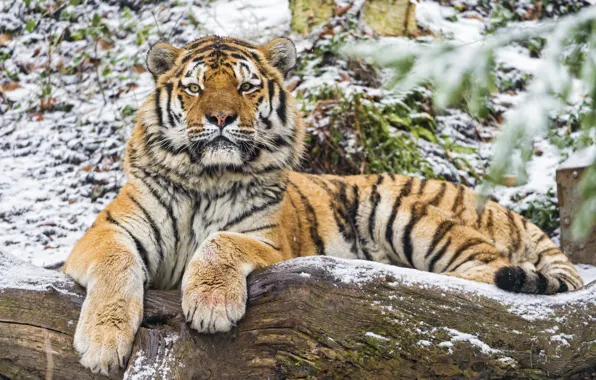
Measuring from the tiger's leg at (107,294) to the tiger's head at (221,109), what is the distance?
0.58 m

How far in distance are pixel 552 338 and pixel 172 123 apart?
2.13 m

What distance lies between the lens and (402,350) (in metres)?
2.64

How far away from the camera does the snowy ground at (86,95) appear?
19.7 ft

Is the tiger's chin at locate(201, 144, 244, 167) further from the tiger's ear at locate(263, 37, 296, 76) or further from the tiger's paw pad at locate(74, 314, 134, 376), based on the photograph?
the tiger's paw pad at locate(74, 314, 134, 376)

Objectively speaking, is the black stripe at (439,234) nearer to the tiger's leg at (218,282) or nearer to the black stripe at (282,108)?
the black stripe at (282,108)

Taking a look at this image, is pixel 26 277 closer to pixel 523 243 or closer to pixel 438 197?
pixel 438 197

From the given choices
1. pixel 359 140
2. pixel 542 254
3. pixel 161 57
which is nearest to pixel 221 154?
pixel 161 57

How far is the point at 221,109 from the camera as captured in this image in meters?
3.38

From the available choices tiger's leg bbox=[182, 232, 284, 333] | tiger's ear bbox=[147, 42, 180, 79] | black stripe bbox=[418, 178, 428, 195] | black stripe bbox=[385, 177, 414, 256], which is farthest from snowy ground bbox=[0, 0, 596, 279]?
tiger's leg bbox=[182, 232, 284, 333]

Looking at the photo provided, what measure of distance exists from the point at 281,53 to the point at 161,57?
27.3 inches

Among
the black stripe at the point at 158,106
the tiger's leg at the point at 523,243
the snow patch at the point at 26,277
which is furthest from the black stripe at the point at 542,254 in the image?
the snow patch at the point at 26,277

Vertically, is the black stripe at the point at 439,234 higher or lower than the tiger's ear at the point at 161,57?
lower

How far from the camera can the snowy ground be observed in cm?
600

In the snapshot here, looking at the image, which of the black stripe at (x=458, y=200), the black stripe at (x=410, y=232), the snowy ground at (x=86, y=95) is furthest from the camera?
the snowy ground at (x=86, y=95)
